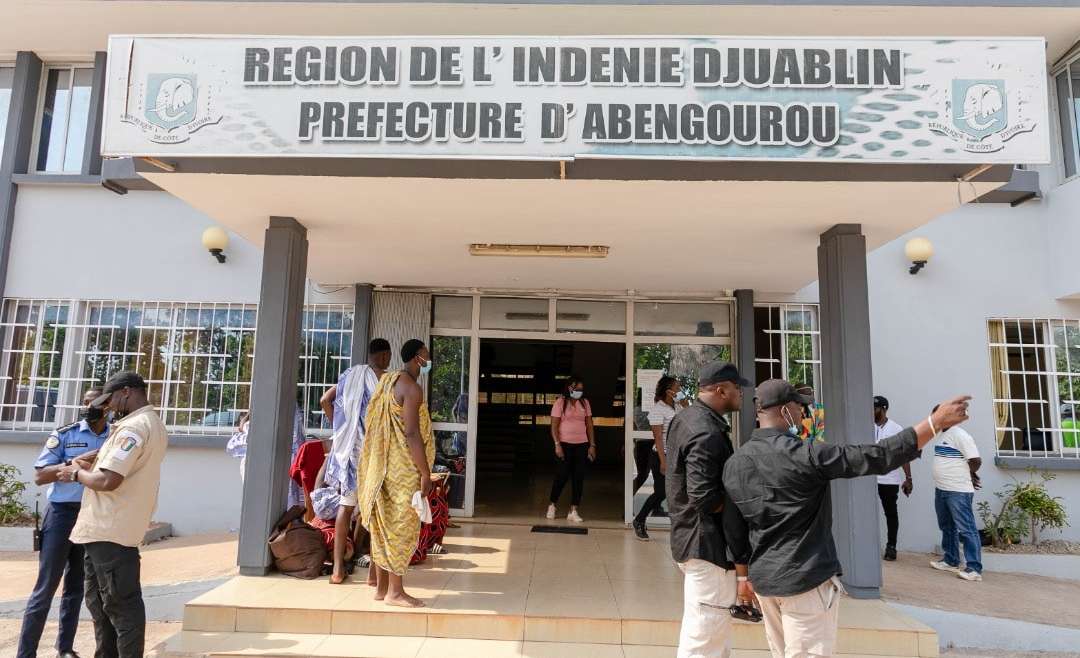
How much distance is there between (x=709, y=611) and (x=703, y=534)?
0.33 metres

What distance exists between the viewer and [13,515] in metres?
6.93

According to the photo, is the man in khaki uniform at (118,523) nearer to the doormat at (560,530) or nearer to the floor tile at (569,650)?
the floor tile at (569,650)

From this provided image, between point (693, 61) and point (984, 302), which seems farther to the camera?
point (984, 302)

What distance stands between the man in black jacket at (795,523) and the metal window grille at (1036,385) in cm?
586

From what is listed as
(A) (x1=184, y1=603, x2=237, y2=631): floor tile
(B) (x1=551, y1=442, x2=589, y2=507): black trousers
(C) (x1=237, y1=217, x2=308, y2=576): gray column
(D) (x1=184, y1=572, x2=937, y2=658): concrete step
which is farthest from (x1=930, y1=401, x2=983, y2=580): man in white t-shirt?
(A) (x1=184, y1=603, x2=237, y2=631): floor tile

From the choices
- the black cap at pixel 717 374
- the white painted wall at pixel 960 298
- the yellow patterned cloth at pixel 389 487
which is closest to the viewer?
the black cap at pixel 717 374

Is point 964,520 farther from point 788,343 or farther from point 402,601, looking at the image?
point 402,601

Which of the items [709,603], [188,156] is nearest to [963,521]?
[709,603]

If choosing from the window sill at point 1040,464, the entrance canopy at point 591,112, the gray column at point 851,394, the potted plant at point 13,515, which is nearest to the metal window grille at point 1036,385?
the window sill at point 1040,464

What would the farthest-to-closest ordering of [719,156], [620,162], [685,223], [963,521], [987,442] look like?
[987,442]
[963,521]
[685,223]
[620,162]
[719,156]

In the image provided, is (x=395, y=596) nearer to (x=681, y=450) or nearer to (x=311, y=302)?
(x=681, y=450)

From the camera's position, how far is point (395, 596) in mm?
4379

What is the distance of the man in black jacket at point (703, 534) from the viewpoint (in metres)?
2.95

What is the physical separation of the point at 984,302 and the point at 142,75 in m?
8.00
